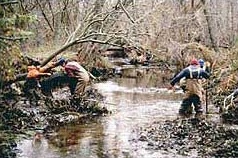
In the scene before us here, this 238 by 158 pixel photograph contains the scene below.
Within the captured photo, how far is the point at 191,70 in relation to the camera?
17.2m

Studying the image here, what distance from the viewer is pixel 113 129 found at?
47.7 feet

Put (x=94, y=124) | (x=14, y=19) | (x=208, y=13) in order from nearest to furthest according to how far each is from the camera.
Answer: (x=14, y=19) < (x=94, y=124) < (x=208, y=13)

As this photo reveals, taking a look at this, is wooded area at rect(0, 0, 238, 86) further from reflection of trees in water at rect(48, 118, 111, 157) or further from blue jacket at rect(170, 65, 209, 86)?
reflection of trees in water at rect(48, 118, 111, 157)

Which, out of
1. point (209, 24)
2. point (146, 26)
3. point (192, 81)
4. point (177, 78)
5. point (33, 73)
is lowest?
point (192, 81)

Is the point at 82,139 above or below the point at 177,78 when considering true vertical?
below

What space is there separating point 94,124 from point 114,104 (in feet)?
14.8

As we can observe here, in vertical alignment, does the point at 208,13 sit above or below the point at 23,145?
above

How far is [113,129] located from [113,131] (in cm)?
24

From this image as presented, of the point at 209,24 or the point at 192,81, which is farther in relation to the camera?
the point at 209,24

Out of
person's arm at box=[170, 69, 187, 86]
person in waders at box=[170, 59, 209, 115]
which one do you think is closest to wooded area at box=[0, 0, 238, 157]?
person in waders at box=[170, 59, 209, 115]

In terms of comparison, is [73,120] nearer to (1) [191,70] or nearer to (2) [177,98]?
(1) [191,70]

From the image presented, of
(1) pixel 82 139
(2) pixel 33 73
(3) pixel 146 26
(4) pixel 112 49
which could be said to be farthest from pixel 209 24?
(1) pixel 82 139

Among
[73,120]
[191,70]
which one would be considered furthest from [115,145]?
[191,70]

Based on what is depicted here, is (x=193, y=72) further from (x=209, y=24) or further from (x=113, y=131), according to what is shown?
(x=209, y=24)
